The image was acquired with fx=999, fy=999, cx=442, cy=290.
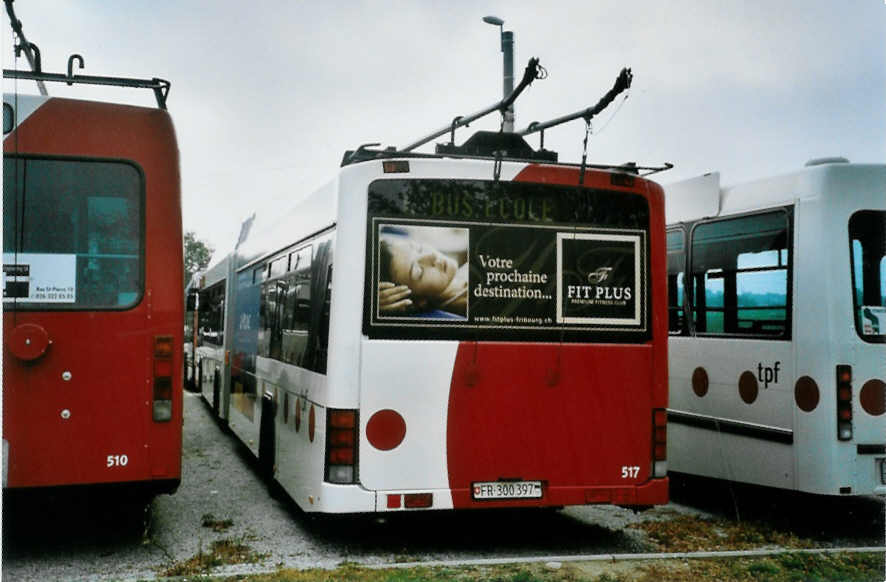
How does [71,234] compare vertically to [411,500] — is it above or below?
above

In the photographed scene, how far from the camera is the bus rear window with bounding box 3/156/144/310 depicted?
261 inches

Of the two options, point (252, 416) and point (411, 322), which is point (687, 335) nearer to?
point (411, 322)

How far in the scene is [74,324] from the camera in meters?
6.70

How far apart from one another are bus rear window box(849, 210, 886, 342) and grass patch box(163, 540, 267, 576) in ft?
16.5

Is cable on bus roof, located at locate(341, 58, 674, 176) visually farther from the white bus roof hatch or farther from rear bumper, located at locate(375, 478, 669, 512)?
rear bumper, located at locate(375, 478, 669, 512)

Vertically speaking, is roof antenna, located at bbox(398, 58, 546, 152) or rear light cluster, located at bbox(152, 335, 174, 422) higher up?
roof antenna, located at bbox(398, 58, 546, 152)

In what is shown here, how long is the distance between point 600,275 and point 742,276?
7.03 ft

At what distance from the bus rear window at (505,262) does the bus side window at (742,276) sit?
5.11 feet

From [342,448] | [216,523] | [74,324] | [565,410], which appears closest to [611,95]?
[565,410]

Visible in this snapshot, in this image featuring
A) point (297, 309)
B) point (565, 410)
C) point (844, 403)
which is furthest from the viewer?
point (297, 309)

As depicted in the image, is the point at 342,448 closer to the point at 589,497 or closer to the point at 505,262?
the point at 505,262

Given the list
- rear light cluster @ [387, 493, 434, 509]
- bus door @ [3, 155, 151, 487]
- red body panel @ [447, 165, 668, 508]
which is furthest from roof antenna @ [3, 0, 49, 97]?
rear light cluster @ [387, 493, 434, 509]

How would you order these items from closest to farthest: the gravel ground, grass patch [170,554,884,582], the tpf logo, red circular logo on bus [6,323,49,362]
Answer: grass patch [170,554,884,582]
red circular logo on bus [6,323,49,362]
the gravel ground
the tpf logo

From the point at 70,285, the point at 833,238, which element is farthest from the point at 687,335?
the point at 70,285
